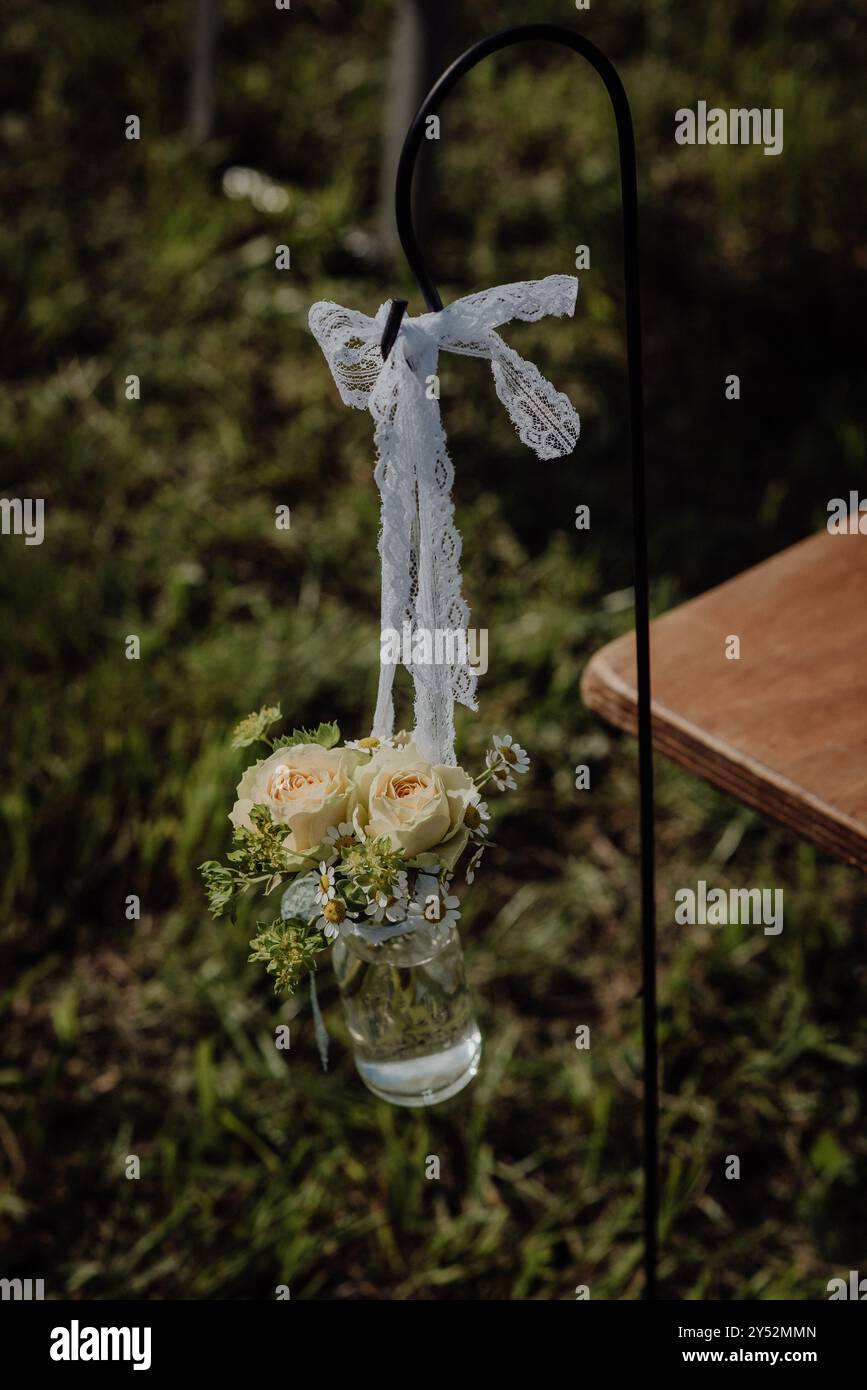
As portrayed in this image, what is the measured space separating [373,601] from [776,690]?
4.65ft

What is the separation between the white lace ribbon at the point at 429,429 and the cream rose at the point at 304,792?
0.28ft

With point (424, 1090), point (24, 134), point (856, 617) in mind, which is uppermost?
point (24, 134)

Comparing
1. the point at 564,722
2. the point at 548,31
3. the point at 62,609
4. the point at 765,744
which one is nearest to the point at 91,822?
the point at 62,609

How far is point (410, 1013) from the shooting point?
4.29 ft

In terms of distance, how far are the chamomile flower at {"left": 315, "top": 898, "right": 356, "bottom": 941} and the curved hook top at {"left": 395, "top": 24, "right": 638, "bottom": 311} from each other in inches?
20.1

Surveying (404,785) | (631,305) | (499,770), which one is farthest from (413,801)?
(631,305)

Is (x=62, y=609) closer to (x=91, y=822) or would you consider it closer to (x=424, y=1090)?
(x=91, y=822)

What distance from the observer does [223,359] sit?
334 centimetres

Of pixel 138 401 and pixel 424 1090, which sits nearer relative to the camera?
pixel 424 1090

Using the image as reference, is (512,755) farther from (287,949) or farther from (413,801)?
(287,949)

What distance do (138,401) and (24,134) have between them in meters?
1.33

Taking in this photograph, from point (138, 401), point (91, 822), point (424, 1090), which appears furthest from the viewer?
point (138, 401)

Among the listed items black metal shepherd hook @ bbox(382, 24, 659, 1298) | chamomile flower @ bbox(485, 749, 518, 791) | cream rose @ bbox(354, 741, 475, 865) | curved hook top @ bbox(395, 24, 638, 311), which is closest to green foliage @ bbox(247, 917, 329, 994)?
cream rose @ bbox(354, 741, 475, 865)

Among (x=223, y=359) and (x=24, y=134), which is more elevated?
(x=24, y=134)
